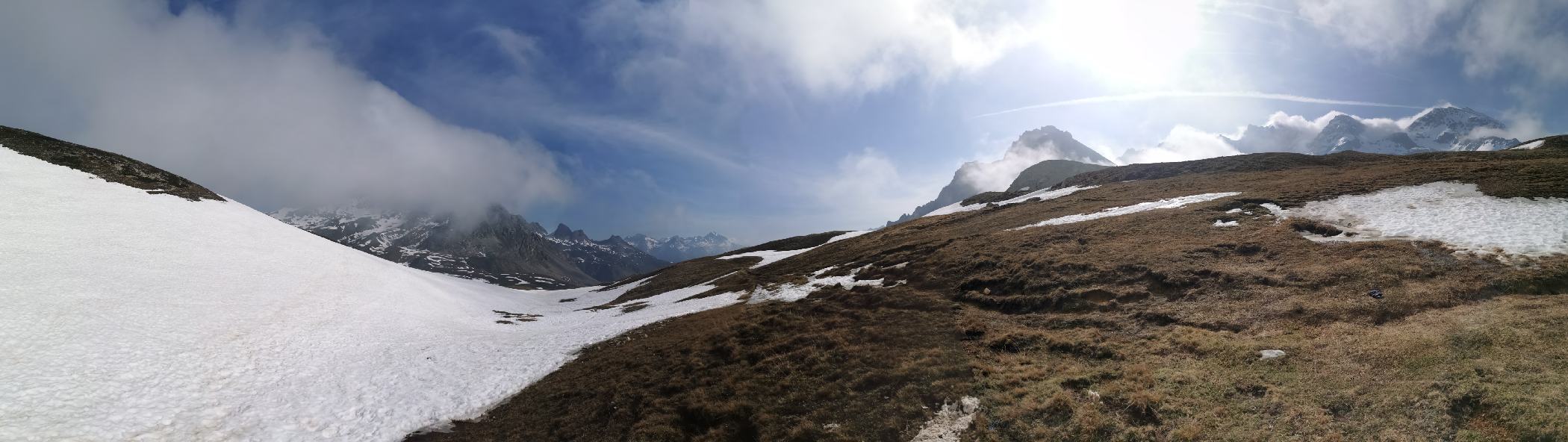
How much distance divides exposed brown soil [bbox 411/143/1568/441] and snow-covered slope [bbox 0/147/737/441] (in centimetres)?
426

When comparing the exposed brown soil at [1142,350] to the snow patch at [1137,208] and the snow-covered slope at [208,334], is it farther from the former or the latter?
the snow patch at [1137,208]

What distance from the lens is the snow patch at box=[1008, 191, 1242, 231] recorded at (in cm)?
4094

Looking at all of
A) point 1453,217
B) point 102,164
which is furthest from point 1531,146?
point 102,164

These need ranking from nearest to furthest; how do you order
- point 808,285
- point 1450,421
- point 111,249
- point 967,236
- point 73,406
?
1. point 1450,421
2. point 73,406
3. point 111,249
4. point 808,285
5. point 967,236

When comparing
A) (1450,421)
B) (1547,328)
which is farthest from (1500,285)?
(1450,421)

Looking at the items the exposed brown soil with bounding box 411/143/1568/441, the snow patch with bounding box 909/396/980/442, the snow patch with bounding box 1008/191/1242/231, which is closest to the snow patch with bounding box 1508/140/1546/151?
the exposed brown soil with bounding box 411/143/1568/441

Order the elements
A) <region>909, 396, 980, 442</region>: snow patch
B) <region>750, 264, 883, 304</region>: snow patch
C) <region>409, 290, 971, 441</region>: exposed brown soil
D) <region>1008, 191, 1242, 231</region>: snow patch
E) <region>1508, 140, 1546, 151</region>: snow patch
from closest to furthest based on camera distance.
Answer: <region>909, 396, 980, 442</region>: snow patch, <region>409, 290, 971, 441</region>: exposed brown soil, <region>750, 264, 883, 304</region>: snow patch, <region>1008, 191, 1242, 231</region>: snow patch, <region>1508, 140, 1546, 151</region>: snow patch

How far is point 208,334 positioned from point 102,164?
34.4 meters

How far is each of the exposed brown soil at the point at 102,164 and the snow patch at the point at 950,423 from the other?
187 ft

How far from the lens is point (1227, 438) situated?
1102cm

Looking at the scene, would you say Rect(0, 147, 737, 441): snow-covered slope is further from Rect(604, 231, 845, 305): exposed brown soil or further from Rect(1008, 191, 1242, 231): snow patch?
Rect(1008, 191, 1242, 231): snow patch

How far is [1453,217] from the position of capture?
2462 cm

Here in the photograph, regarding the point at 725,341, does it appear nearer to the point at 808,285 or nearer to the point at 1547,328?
the point at 808,285

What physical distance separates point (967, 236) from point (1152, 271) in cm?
2088
